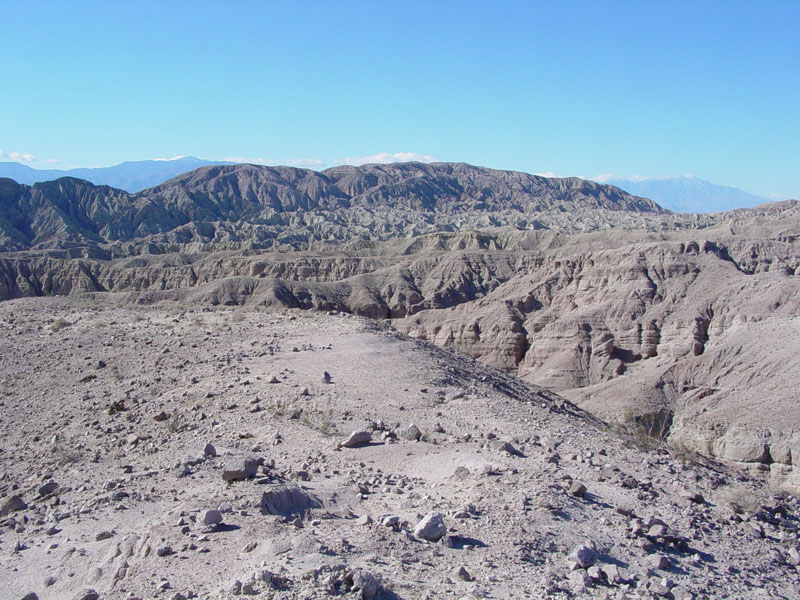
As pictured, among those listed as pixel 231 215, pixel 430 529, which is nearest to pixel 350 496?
pixel 430 529

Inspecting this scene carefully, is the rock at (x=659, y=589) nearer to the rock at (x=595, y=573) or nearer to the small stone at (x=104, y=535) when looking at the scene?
the rock at (x=595, y=573)

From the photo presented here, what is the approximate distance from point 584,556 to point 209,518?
154 inches

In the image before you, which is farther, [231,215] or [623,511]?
[231,215]

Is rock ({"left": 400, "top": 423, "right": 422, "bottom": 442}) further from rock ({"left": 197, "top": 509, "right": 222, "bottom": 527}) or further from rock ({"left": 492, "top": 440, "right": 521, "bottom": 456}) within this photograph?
rock ({"left": 197, "top": 509, "right": 222, "bottom": 527})

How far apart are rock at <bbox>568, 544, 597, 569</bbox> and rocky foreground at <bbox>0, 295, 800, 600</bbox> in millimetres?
22

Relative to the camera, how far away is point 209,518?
7.19 meters

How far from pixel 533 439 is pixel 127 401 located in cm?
835

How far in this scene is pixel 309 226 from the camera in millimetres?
155250

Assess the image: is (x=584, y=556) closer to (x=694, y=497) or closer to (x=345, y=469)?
(x=694, y=497)

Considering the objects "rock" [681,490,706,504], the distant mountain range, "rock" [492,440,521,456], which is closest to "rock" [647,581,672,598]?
"rock" [681,490,706,504]

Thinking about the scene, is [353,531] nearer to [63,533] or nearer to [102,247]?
[63,533]

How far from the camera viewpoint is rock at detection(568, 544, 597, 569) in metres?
6.54

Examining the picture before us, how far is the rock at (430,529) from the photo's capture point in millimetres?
6902

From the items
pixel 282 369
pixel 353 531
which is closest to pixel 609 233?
pixel 282 369
